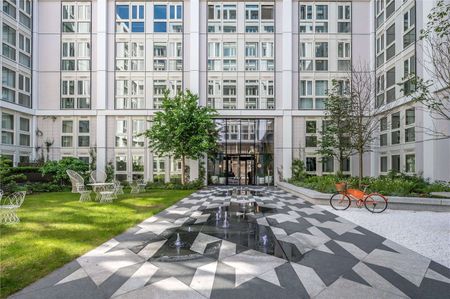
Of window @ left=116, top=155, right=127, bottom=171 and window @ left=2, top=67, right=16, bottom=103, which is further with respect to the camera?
window @ left=116, top=155, right=127, bottom=171

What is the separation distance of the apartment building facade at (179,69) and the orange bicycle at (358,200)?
10.9 m

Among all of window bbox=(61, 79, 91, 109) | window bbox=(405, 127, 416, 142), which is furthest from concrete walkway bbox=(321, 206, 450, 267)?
window bbox=(61, 79, 91, 109)

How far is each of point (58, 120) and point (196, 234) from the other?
2099 centimetres

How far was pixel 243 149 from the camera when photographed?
22.6 m

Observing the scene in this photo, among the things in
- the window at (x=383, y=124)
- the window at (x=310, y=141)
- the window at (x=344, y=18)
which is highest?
Answer: the window at (x=344, y=18)

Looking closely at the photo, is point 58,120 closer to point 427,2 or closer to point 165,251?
point 165,251

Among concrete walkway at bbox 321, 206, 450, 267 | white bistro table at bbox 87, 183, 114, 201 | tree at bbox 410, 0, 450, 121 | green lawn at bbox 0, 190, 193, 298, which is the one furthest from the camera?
white bistro table at bbox 87, 183, 114, 201

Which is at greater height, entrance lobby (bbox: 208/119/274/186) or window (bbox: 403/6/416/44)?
window (bbox: 403/6/416/44)

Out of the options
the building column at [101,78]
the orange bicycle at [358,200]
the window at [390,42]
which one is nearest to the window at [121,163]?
the building column at [101,78]

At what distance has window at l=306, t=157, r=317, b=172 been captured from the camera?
21.5 m

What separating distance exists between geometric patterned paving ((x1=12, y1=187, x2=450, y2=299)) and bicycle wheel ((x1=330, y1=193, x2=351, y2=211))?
129 inches

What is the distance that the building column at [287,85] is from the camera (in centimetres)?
2144

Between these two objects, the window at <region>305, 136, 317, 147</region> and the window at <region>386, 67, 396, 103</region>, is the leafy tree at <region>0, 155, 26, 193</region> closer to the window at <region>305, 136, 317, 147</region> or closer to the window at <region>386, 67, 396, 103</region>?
the window at <region>305, 136, 317, 147</region>

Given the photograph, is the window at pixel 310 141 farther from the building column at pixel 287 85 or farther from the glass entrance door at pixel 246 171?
the glass entrance door at pixel 246 171
